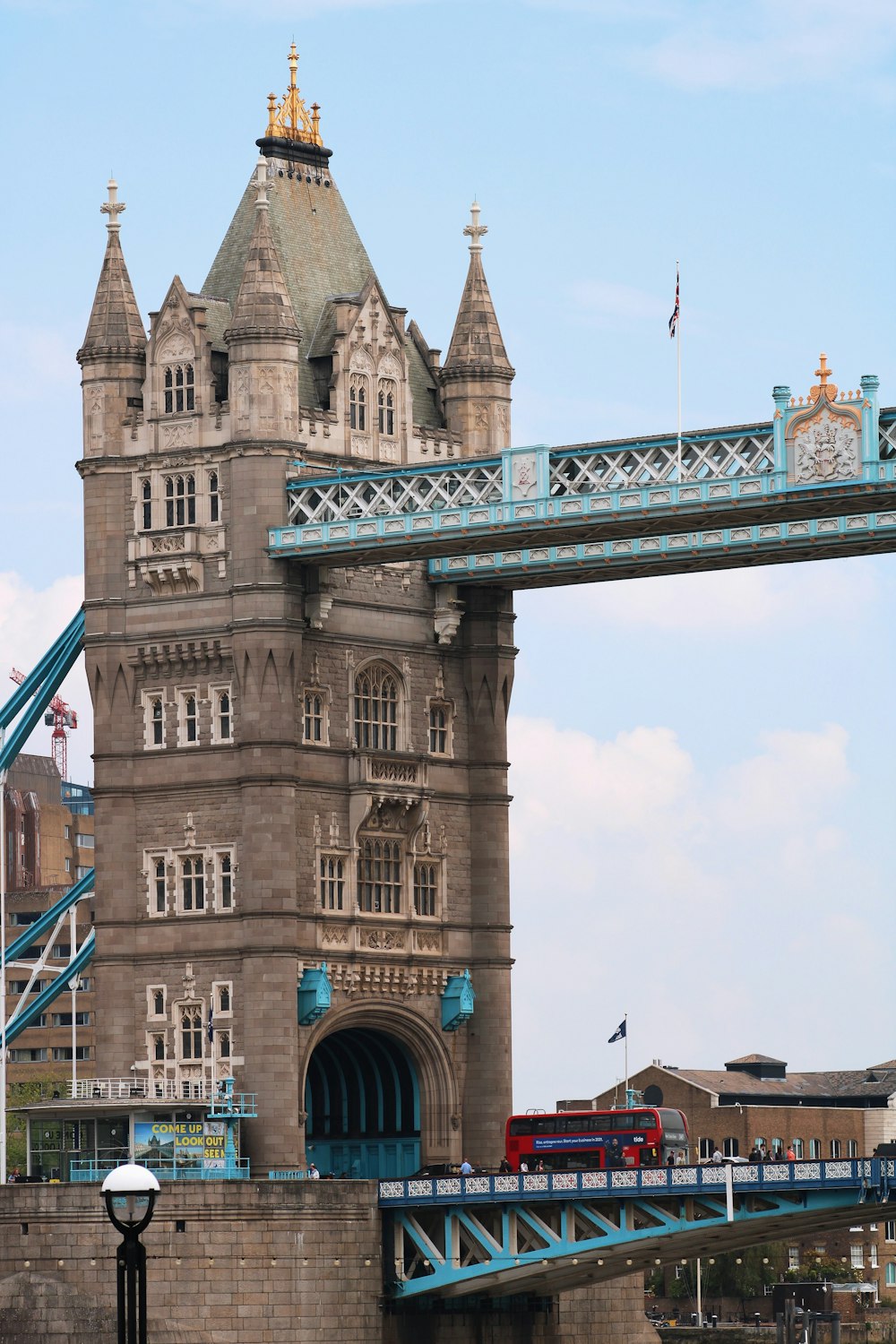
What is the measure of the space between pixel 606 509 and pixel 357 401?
1634 centimetres

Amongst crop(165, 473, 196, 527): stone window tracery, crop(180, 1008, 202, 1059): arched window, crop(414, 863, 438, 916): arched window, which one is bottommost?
crop(180, 1008, 202, 1059): arched window

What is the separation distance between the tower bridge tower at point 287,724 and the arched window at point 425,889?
101 mm

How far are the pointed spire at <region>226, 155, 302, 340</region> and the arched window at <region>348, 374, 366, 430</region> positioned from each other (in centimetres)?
378

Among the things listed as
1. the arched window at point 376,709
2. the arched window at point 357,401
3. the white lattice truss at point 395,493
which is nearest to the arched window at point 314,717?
the arched window at point 376,709

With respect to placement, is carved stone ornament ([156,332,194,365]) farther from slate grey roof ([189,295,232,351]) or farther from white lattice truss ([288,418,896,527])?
white lattice truss ([288,418,896,527])

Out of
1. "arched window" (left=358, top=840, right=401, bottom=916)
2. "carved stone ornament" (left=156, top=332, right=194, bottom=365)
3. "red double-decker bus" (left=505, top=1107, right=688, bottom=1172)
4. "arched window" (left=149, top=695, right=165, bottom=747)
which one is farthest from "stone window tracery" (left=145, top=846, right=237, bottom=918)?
"carved stone ornament" (left=156, top=332, right=194, bottom=365)

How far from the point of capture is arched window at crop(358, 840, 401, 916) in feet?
398

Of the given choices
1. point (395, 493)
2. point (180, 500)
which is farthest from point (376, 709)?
point (180, 500)

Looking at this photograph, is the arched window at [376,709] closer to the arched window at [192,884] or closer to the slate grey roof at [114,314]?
the arched window at [192,884]

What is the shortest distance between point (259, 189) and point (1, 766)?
24.2 metres

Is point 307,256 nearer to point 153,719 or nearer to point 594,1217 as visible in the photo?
point 153,719

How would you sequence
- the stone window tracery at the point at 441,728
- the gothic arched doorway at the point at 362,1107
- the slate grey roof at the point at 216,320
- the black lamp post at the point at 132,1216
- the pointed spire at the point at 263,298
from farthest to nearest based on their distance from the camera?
the stone window tracery at the point at 441,728 < the gothic arched doorway at the point at 362,1107 < the slate grey roof at the point at 216,320 < the pointed spire at the point at 263,298 < the black lamp post at the point at 132,1216

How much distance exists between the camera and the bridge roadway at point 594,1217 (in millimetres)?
106812

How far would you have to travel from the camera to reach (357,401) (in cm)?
12375
